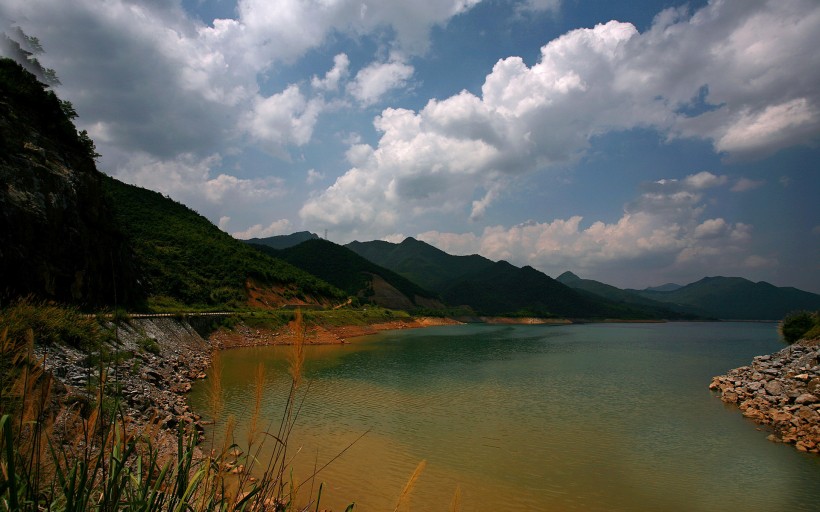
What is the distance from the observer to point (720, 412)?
1859cm

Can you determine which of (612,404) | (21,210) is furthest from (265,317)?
(612,404)

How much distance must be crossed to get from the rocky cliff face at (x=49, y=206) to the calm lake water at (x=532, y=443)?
9.09 m

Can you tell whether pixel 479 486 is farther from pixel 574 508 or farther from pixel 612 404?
pixel 612 404

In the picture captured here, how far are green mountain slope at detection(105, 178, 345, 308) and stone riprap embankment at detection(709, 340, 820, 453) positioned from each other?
131 ft

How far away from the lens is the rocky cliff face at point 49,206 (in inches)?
A: 714

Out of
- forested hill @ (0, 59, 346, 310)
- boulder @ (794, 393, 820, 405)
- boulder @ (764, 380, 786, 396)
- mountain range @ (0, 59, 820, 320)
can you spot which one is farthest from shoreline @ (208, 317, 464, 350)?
boulder @ (764, 380, 786, 396)

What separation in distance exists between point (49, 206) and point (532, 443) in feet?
81.1

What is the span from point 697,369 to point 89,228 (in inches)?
1677

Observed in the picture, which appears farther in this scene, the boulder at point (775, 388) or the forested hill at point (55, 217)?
the boulder at point (775, 388)

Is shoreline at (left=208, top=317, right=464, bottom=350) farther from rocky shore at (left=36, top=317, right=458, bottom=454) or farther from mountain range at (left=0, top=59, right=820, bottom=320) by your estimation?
mountain range at (left=0, top=59, right=820, bottom=320)

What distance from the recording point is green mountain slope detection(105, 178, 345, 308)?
45.2 metres

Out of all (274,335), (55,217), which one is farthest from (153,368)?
(274,335)

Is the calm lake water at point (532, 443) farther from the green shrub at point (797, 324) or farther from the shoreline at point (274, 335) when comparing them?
the green shrub at point (797, 324)

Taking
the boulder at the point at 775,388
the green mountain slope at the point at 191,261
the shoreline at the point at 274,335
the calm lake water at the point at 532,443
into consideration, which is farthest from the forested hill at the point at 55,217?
the boulder at the point at 775,388
